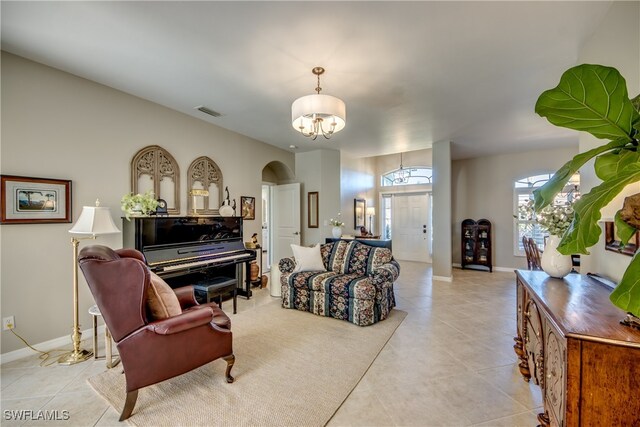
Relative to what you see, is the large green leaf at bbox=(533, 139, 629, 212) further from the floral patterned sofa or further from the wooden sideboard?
the floral patterned sofa

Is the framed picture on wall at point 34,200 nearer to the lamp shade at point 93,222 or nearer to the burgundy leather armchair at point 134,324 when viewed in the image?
the lamp shade at point 93,222

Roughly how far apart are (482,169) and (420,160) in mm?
1512

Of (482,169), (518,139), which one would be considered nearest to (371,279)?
(518,139)

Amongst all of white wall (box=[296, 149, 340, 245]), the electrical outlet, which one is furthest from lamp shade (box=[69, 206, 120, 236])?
white wall (box=[296, 149, 340, 245])

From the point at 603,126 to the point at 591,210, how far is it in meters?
0.27

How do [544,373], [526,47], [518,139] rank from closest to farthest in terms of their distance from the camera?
[544,373] → [526,47] → [518,139]

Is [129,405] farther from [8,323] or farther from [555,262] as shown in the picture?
[555,262]

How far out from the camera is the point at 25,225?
246 cm

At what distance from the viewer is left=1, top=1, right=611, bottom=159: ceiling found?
1.90 metres

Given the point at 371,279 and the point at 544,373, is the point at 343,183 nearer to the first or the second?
the point at 371,279

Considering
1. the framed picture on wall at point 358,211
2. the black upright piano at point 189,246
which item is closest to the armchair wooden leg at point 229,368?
the black upright piano at point 189,246

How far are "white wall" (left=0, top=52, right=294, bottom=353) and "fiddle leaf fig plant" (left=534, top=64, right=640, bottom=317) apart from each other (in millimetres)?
3817

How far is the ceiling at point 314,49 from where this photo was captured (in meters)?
1.90

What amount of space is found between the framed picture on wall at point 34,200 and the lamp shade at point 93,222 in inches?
16.5
